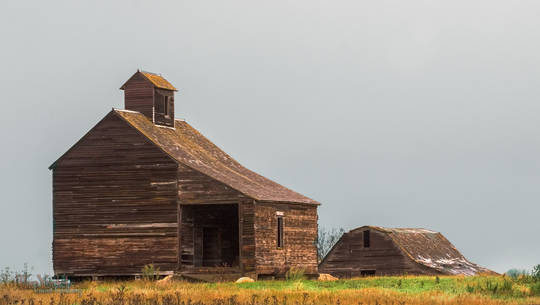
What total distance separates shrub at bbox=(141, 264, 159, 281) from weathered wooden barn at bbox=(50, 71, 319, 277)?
0.39m

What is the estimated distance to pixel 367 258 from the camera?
181ft

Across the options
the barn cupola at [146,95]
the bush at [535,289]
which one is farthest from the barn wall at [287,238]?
the bush at [535,289]

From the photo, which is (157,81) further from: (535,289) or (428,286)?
(535,289)

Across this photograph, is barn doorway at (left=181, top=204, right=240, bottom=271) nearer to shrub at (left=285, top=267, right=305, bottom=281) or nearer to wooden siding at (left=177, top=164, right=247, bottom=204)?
wooden siding at (left=177, top=164, right=247, bottom=204)

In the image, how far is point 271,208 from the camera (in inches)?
1831

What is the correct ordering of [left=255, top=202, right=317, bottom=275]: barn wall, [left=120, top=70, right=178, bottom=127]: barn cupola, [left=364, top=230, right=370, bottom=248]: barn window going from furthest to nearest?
[left=364, top=230, right=370, bottom=248]: barn window, [left=120, top=70, right=178, bottom=127]: barn cupola, [left=255, top=202, right=317, bottom=275]: barn wall

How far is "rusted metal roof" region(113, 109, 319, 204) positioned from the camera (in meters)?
45.8

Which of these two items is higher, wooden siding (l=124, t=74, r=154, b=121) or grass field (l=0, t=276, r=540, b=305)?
wooden siding (l=124, t=74, r=154, b=121)

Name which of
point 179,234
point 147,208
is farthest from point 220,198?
point 147,208

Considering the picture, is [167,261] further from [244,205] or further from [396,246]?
[396,246]

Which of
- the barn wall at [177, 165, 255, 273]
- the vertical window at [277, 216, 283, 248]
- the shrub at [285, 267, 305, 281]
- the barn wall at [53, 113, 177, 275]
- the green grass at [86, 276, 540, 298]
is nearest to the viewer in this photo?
the green grass at [86, 276, 540, 298]

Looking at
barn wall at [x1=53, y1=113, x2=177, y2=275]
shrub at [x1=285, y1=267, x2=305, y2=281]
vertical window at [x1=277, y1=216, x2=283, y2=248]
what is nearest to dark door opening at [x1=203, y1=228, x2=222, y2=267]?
vertical window at [x1=277, y1=216, x2=283, y2=248]

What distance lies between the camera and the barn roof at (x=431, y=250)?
54.7m

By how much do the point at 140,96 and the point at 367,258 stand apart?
615 inches
